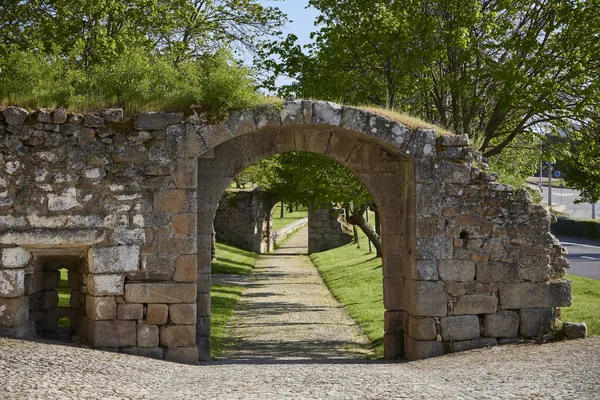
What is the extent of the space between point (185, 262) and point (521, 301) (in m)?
4.21

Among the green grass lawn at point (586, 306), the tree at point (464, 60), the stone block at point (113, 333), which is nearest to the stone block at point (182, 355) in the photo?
the stone block at point (113, 333)

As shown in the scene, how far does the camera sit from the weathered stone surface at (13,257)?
31.3 ft

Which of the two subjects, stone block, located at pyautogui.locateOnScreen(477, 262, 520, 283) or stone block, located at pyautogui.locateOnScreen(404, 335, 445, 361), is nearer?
stone block, located at pyautogui.locateOnScreen(404, 335, 445, 361)

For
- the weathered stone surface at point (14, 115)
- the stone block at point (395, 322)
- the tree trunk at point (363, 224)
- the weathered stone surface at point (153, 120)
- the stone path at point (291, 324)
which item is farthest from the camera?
the tree trunk at point (363, 224)

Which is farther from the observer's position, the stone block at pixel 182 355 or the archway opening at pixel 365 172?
the archway opening at pixel 365 172

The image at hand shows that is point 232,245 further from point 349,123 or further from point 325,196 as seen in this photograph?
point 349,123

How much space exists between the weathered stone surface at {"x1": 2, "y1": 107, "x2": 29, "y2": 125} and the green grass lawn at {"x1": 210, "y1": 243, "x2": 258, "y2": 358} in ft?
13.3

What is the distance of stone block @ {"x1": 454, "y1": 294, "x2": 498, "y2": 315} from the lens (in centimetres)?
1033

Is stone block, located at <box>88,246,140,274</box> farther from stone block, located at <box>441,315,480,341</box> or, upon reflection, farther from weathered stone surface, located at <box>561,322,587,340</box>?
weathered stone surface, located at <box>561,322,587,340</box>

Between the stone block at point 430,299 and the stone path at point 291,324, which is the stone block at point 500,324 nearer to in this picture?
the stone block at point 430,299

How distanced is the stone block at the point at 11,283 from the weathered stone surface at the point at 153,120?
2.18m

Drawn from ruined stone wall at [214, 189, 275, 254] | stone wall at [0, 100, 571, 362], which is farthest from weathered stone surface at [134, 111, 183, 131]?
ruined stone wall at [214, 189, 275, 254]

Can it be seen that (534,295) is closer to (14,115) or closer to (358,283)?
(14,115)

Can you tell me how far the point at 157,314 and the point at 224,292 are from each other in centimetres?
1004
